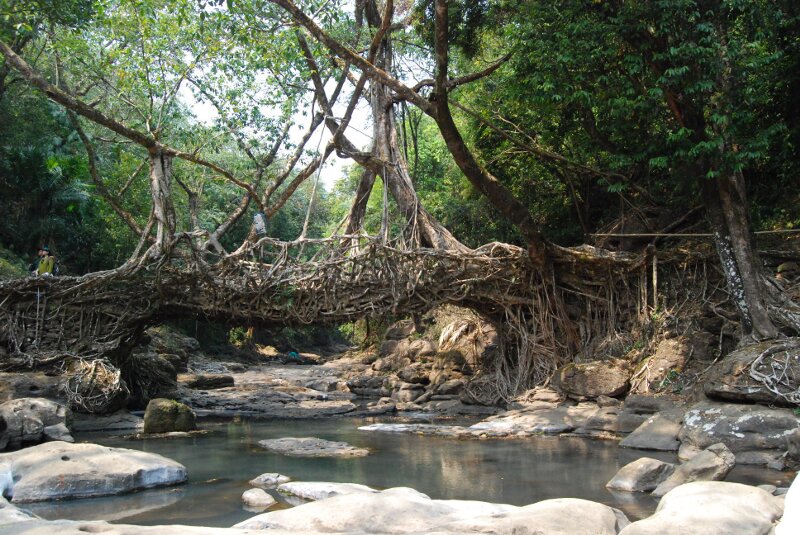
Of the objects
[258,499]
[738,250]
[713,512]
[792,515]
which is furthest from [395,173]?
[792,515]

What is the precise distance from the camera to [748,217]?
35.3 ft

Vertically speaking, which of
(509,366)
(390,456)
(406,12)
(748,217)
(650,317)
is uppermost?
(406,12)

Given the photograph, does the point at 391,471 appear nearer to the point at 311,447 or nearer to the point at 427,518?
the point at 311,447

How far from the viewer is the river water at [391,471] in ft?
21.6

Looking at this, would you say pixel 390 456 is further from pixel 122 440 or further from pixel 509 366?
pixel 509 366

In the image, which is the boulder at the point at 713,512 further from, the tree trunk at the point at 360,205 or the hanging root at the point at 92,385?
the tree trunk at the point at 360,205

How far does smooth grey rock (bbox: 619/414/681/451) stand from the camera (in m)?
9.41

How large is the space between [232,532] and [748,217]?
9.17 m

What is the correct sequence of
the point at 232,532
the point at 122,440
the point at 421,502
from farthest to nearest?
the point at 122,440
the point at 421,502
the point at 232,532

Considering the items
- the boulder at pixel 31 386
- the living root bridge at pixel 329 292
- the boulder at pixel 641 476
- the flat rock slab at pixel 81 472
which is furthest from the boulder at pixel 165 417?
the boulder at pixel 641 476

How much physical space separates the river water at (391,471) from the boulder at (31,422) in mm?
954

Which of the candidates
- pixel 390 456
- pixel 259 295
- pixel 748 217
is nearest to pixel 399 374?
pixel 259 295

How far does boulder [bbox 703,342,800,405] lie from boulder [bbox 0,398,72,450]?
9036 mm

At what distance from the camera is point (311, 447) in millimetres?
10242
